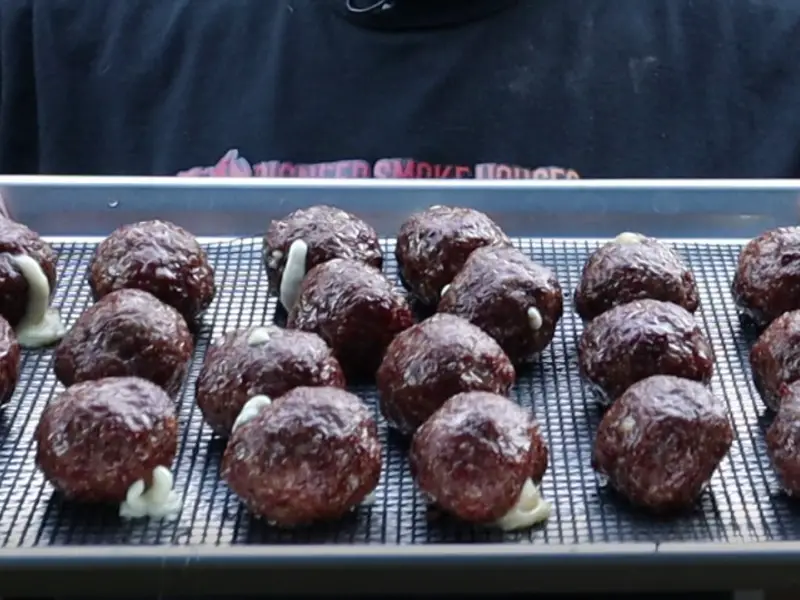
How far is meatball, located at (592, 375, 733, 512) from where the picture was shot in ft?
4.53

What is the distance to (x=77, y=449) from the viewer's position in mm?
1388

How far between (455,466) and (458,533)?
8cm

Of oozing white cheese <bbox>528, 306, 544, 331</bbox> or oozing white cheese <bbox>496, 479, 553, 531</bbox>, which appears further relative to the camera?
oozing white cheese <bbox>528, 306, 544, 331</bbox>

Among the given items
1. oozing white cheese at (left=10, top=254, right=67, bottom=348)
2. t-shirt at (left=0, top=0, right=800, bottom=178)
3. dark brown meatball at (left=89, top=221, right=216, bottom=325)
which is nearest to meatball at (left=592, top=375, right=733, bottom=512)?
dark brown meatball at (left=89, top=221, right=216, bottom=325)

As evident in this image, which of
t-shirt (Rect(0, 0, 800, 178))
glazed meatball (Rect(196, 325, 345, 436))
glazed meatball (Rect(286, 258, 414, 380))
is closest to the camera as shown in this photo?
glazed meatball (Rect(196, 325, 345, 436))

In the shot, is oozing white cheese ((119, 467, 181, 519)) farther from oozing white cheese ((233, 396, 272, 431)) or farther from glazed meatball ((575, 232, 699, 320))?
glazed meatball ((575, 232, 699, 320))

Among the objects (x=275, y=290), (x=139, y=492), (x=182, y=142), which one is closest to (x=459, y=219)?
(x=275, y=290)

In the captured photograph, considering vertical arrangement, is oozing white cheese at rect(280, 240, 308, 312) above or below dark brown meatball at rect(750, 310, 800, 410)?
below

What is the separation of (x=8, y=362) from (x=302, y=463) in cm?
46

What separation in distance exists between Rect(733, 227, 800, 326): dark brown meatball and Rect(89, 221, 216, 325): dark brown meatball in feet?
2.58

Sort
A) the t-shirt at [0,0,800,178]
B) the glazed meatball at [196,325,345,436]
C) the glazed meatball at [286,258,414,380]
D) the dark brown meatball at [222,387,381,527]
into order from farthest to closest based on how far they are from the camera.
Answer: the t-shirt at [0,0,800,178] → the glazed meatball at [286,258,414,380] → the glazed meatball at [196,325,345,436] → the dark brown meatball at [222,387,381,527]

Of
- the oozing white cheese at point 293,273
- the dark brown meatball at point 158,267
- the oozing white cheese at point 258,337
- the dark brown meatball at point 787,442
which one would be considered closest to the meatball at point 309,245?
the oozing white cheese at point 293,273

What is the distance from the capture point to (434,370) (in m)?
1.52

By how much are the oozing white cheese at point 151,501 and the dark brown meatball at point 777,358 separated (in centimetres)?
77
